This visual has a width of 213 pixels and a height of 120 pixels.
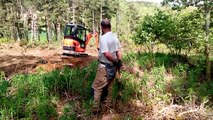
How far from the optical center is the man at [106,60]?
20.8ft

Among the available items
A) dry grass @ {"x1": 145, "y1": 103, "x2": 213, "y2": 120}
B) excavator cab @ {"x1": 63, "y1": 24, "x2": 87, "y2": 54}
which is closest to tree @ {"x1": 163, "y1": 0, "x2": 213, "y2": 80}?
dry grass @ {"x1": 145, "y1": 103, "x2": 213, "y2": 120}

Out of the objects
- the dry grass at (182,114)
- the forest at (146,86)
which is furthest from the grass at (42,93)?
the dry grass at (182,114)

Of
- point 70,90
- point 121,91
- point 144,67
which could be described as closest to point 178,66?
point 144,67

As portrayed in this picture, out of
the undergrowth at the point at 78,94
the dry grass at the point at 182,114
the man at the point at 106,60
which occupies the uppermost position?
the man at the point at 106,60

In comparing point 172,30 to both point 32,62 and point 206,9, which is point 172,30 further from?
point 32,62

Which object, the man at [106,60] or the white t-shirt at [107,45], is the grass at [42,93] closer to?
the man at [106,60]

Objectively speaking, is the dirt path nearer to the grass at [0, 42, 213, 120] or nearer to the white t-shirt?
the grass at [0, 42, 213, 120]

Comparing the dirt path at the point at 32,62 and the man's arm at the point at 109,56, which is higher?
the man's arm at the point at 109,56

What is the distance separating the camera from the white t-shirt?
6321 mm

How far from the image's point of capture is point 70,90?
813 cm

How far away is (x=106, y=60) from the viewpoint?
255 inches

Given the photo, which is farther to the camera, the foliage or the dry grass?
the foliage

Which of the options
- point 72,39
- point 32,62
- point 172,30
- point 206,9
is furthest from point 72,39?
point 206,9

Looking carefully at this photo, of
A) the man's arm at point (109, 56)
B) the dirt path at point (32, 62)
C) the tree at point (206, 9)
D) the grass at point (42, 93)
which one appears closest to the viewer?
the man's arm at point (109, 56)
